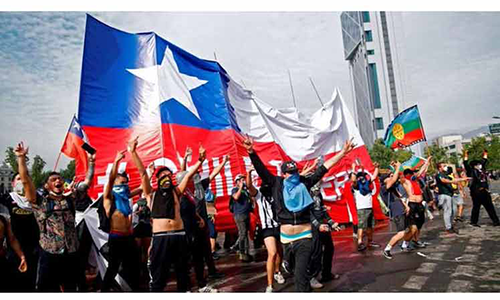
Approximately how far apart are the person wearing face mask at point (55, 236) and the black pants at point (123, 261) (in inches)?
16.9

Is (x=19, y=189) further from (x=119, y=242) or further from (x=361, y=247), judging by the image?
(x=361, y=247)

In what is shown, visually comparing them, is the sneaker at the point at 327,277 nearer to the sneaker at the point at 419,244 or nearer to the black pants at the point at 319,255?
the black pants at the point at 319,255

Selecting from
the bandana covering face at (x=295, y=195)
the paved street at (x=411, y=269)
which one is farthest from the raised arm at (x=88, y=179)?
the bandana covering face at (x=295, y=195)

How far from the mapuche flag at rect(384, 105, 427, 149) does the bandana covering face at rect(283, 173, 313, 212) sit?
23.8 feet

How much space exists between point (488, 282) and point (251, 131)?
593 centimetres

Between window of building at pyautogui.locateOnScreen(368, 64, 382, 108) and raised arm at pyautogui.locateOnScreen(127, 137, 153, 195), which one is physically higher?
window of building at pyautogui.locateOnScreen(368, 64, 382, 108)

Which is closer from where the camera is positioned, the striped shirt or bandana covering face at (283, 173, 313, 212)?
bandana covering face at (283, 173, 313, 212)

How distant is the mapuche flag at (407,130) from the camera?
10426mm

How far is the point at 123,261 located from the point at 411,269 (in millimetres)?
4002

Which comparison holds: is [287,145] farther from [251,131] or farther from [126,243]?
[126,243]

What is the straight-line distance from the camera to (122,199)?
15.7 ft

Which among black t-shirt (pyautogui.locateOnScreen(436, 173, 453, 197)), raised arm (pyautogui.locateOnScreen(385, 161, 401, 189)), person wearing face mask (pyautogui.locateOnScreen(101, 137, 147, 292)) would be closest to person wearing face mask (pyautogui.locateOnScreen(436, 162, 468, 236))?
black t-shirt (pyautogui.locateOnScreen(436, 173, 453, 197))

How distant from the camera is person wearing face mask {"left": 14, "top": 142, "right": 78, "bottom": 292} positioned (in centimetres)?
401

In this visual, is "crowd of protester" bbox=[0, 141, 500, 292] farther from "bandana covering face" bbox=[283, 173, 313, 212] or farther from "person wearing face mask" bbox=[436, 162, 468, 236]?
"person wearing face mask" bbox=[436, 162, 468, 236]
